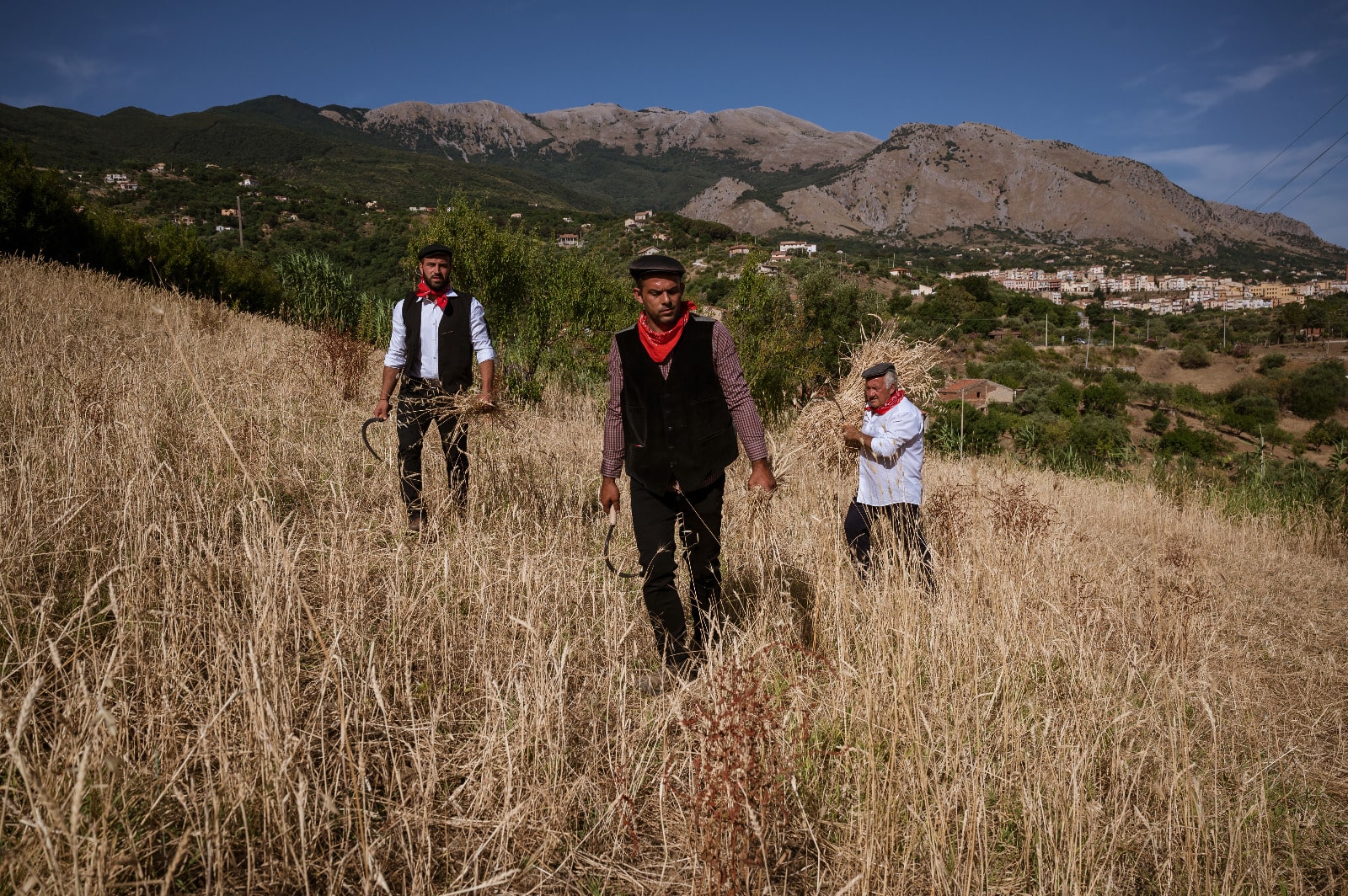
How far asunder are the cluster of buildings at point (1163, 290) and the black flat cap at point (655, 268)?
120952mm

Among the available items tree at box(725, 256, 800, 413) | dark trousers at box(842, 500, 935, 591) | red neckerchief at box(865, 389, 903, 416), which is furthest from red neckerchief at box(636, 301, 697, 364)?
tree at box(725, 256, 800, 413)

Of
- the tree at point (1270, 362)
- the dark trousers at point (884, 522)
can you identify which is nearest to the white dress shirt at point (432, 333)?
the dark trousers at point (884, 522)

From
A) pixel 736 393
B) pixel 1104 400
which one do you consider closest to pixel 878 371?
pixel 736 393

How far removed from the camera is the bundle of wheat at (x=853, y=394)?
5.20 m

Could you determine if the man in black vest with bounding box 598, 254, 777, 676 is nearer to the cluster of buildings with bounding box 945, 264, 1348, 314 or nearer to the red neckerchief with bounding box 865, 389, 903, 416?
the red neckerchief with bounding box 865, 389, 903, 416

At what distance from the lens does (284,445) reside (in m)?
4.94

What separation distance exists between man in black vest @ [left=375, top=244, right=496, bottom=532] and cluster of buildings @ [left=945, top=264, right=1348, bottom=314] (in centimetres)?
12006

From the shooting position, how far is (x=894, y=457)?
434cm

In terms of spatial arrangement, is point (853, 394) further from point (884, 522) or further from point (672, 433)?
point (672, 433)

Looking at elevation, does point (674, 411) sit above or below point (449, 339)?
below

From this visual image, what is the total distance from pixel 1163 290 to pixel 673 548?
519 ft

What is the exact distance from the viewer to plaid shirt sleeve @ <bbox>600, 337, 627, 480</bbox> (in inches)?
117

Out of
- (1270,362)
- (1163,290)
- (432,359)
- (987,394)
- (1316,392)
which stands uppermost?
(1163,290)

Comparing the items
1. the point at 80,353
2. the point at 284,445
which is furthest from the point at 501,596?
the point at 80,353
